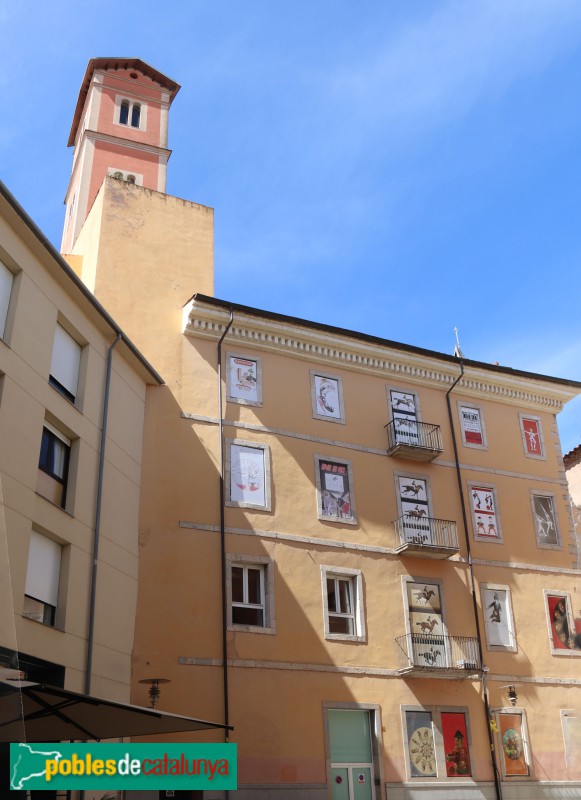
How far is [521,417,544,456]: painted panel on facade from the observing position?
2789cm

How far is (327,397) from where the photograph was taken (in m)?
25.0

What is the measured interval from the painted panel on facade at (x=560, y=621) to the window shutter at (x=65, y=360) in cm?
1540

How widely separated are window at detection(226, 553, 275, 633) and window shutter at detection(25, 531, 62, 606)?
517cm

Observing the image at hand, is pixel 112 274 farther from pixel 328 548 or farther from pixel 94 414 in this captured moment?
pixel 328 548

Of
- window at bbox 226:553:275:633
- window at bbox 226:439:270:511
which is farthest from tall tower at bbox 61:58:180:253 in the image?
window at bbox 226:553:275:633

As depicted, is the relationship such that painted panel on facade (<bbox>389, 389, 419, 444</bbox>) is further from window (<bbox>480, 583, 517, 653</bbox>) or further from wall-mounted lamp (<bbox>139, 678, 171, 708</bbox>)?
wall-mounted lamp (<bbox>139, 678, 171, 708</bbox>)

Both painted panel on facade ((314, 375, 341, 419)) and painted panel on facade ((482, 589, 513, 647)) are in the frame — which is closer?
painted panel on facade ((482, 589, 513, 647))

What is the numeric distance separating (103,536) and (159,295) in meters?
8.27

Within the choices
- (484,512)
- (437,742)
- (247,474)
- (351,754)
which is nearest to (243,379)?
(247,474)

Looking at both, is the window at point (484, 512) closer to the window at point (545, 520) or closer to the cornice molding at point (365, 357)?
the window at point (545, 520)

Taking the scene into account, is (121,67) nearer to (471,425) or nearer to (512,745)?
(471,425)

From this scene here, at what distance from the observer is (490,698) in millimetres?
23047

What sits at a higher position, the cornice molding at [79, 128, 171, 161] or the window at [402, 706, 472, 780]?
the cornice molding at [79, 128, 171, 161]

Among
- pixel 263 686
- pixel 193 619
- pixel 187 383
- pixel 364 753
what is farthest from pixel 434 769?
pixel 187 383
